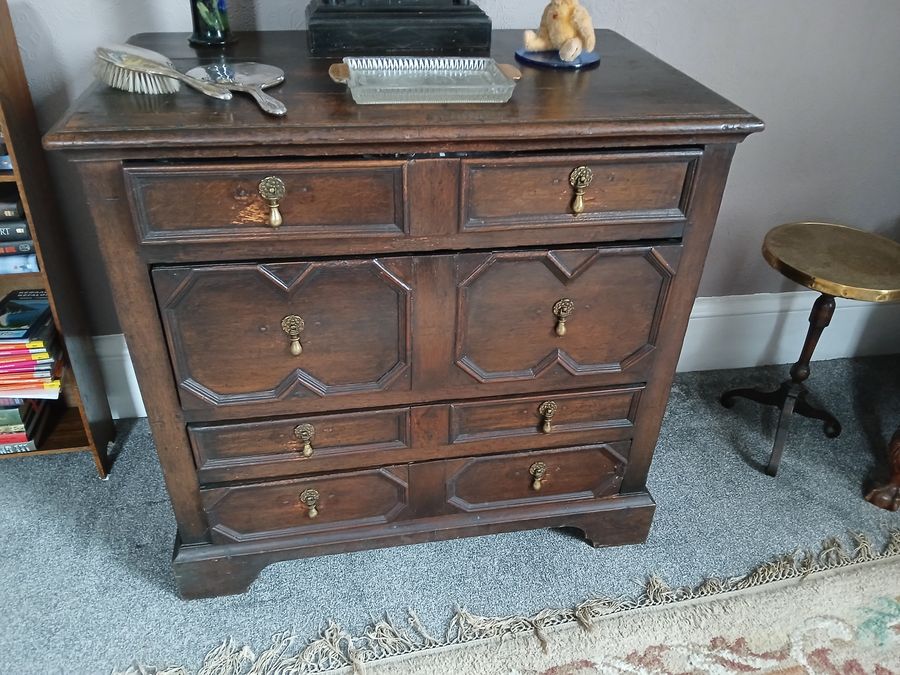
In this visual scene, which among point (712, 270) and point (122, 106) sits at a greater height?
point (122, 106)

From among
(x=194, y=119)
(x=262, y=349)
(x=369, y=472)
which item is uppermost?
(x=194, y=119)

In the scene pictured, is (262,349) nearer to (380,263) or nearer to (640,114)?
(380,263)

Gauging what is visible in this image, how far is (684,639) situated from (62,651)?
1.17 metres

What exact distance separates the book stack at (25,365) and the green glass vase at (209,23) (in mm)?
702

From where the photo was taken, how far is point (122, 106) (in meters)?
0.99

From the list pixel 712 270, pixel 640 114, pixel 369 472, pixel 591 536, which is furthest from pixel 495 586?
pixel 712 270

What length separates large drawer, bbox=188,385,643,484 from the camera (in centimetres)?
124

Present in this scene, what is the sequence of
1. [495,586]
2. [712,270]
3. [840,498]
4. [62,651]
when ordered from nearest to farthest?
[62,651]
[495,586]
[840,498]
[712,270]

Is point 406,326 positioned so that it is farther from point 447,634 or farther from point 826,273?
point 826,273

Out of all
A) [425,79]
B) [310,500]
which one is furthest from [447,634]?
[425,79]

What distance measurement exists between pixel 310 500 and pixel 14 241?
790mm

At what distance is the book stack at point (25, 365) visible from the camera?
4.80ft

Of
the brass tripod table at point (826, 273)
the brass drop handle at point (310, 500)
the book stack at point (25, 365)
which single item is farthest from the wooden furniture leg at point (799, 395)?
the book stack at point (25, 365)

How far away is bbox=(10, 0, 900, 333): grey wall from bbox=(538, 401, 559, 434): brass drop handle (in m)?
0.86
